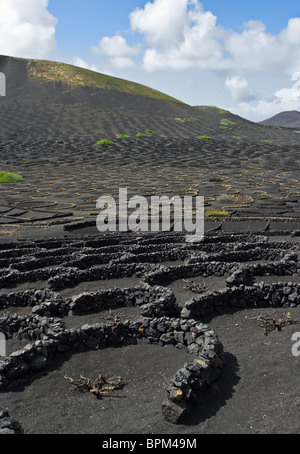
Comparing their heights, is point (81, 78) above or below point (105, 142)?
above

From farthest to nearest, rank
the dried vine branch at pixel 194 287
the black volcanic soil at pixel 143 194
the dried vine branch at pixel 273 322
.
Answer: the dried vine branch at pixel 194 287 < the dried vine branch at pixel 273 322 < the black volcanic soil at pixel 143 194

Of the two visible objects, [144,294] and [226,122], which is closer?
[144,294]

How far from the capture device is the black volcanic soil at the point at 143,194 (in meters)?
7.44

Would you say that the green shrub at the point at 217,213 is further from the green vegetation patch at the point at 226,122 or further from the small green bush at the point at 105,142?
the green vegetation patch at the point at 226,122

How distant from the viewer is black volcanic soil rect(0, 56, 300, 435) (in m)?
7.44

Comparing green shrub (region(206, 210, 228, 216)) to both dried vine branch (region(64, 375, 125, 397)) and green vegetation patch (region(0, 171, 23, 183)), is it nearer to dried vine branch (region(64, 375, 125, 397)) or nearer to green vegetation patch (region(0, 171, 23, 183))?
dried vine branch (region(64, 375, 125, 397))

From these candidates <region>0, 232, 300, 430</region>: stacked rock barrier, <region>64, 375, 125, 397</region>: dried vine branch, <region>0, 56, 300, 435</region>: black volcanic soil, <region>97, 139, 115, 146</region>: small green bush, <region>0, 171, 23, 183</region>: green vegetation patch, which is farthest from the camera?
<region>97, 139, 115, 146</region>: small green bush

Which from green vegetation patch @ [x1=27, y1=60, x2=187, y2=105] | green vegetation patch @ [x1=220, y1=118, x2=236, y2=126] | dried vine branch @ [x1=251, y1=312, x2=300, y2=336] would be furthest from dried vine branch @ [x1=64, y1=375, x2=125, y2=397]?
green vegetation patch @ [x1=27, y1=60, x2=187, y2=105]

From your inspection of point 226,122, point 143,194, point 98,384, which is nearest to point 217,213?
point 143,194

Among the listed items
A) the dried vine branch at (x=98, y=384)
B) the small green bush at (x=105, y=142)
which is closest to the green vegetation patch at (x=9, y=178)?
the small green bush at (x=105, y=142)

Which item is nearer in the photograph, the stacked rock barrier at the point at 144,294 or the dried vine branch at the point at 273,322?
the stacked rock barrier at the point at 144,294

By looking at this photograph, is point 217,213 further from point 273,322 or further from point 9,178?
point 9,178

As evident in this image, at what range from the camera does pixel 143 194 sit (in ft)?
113

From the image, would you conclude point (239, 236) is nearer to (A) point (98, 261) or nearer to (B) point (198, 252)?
(B) point (198, 252)
